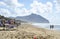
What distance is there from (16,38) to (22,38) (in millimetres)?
609

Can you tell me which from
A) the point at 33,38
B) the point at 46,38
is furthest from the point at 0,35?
the point at 46,38

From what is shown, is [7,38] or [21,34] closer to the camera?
[7,38]

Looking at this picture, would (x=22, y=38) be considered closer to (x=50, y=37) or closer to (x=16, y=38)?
(x=16, y=38)

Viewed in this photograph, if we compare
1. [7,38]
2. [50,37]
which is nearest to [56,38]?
[50,37]

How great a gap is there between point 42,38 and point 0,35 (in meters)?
4.46

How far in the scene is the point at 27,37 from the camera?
63.6ft

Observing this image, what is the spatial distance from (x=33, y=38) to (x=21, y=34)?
168 cm

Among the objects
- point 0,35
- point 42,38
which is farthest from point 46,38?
point 0,35

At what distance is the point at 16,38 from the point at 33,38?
1725mm

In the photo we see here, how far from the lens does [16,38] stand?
19047 millimetres

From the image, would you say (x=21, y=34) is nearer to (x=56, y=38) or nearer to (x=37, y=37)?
(x=37, y=37)

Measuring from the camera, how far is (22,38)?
19109mm

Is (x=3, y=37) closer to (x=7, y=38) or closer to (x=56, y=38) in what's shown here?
(x=7, y=38)

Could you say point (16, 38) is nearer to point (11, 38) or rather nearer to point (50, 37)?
point (11, 38)
